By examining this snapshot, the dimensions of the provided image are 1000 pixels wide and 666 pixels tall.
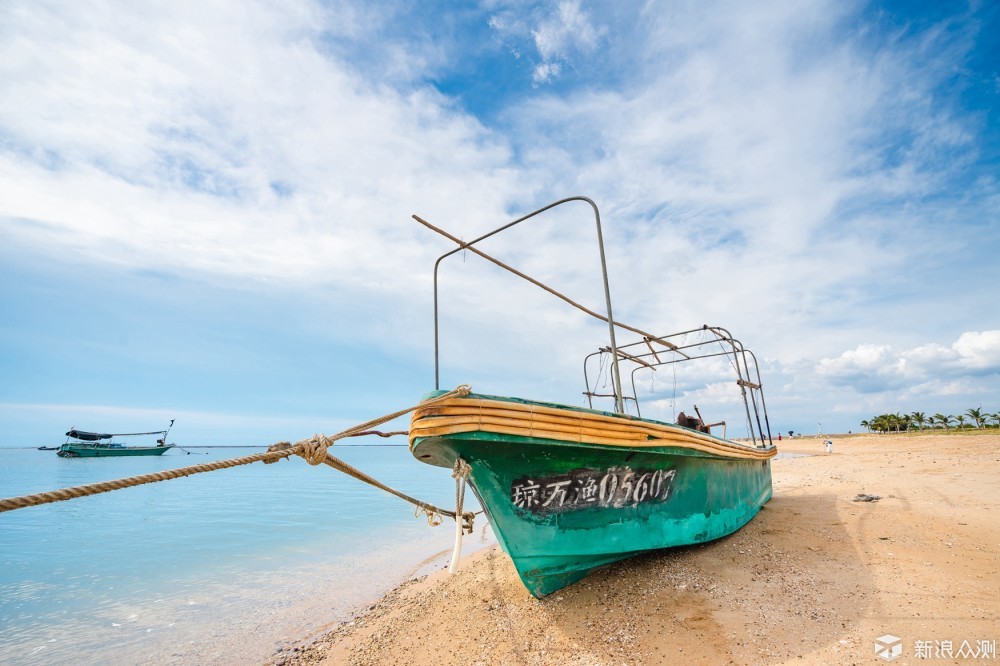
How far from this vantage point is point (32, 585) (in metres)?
10.3

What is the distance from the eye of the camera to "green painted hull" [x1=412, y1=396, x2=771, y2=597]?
13.7 feet

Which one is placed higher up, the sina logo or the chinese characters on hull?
the chinese characters on hull

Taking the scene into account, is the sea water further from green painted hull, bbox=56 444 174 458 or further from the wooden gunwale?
green painted hull, bbox=56 444 174 458

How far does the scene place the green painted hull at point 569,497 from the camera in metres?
4.19

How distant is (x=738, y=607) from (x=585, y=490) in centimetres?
205

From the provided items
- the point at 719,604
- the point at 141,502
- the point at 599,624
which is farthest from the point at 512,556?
the point at 141,502

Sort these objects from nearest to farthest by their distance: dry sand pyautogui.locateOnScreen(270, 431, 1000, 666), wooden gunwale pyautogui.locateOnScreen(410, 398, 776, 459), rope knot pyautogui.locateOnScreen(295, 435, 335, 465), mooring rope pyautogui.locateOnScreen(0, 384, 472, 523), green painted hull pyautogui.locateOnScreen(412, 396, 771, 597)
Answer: mooring rope pyautogui.locateOnScreen(0, 384, 472, 523), rope knot pyautogui.locateOnScreen(295, 435, 335, 465), wooden gunwale pyautogui.locateOnScreen(410, 398, 776, 459), dry sand pyautogui.locateOnScreen(270, 431, 1000, 666), green painted hull pyautogui.locateOnScreen(412, 396, 771, 597)

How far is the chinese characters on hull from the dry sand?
1215mm

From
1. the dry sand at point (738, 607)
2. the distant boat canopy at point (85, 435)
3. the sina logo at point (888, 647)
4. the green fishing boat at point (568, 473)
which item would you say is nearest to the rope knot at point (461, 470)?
the green fishing boat at point (568, 473)

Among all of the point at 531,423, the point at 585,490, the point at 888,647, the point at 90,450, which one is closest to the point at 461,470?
the point at 531,423

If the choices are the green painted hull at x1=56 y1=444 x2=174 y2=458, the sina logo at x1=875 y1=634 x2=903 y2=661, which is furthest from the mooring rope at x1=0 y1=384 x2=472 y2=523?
the green painted hull at x1=56 y1=444 x2=174 y2=458

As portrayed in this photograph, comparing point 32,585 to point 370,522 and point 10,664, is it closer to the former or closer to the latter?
point 10,664

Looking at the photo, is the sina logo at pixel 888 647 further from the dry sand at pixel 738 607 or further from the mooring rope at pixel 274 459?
the mooring rope at pixel 274 459

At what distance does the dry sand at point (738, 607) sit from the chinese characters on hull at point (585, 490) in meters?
1.22
